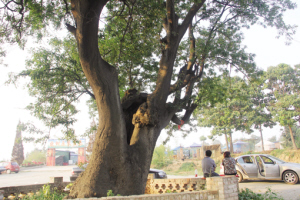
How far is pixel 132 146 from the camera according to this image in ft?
24.0

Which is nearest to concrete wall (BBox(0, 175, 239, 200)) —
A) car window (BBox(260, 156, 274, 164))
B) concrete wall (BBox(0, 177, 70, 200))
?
concrete wall (BBox(0, 177, 70, 200))

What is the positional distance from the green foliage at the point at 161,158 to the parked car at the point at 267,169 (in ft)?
54.3

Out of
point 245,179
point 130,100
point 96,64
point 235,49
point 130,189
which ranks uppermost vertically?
point 235,49

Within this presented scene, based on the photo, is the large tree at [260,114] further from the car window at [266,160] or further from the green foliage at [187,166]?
the car window at [266,160]

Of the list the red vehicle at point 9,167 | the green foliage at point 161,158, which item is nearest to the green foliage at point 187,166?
the green foliage at point 161,158

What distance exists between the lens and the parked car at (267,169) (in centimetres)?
1119

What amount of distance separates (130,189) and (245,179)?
29.6 ft

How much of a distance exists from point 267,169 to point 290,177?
1.04 m

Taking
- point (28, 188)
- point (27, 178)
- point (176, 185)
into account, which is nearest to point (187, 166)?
point (27, 178)

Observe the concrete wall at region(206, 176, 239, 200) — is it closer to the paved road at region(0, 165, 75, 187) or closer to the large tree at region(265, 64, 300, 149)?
the paved road at region(0, 165, 75, 187)

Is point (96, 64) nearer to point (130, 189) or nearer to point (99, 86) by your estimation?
point (99, 86)

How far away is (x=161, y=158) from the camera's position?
29.2 meters

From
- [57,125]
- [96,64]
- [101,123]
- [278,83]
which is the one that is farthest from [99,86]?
[278,83]

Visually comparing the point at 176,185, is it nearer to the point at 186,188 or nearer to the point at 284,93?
the point at 186,188
